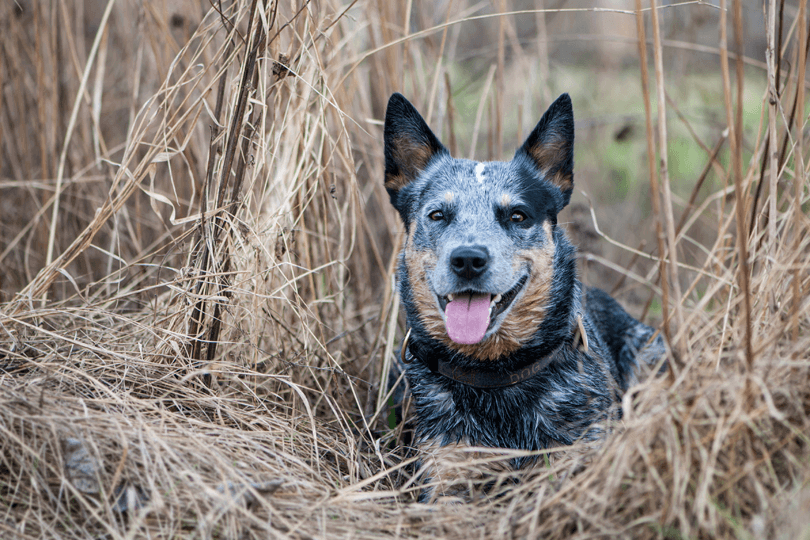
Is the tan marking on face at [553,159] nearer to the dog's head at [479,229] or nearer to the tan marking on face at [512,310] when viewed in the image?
the dog's head at [479,229]

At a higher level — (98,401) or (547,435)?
(98,401)

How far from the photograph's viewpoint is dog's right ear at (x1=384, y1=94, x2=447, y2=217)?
2799 millimetres

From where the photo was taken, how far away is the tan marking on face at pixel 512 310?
252 centimetres

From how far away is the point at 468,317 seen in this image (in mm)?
2357

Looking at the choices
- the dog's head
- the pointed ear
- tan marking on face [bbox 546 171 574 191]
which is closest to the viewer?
the dog's head

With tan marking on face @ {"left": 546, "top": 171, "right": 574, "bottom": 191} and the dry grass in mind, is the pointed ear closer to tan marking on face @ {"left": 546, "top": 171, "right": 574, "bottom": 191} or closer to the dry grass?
tan marking on face @ {"left": 546, "top": 171, "right": 574, "bottom": 191}

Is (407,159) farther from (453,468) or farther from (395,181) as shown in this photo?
(453,468)

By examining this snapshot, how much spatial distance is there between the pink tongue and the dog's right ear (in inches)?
28.7

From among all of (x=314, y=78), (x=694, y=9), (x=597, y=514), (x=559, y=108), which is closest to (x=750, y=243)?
(x=559, y=108)

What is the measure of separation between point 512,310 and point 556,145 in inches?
31.6

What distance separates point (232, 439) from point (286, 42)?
1.93m

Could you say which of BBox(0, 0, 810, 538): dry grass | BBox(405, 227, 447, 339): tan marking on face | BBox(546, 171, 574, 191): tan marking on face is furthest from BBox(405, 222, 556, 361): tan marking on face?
BBox(0, 0, 810, 538): dry grass

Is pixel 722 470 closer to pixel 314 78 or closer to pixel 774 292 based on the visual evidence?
pixel 774 292

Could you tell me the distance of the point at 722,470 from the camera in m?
1.61
